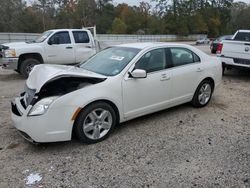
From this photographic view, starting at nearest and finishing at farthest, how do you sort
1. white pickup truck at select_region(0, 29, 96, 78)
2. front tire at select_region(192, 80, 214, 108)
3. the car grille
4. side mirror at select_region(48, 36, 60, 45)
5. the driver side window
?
1. the driver side window
2. front tire at select_region(192, 80, 214, 108)
3. the car grille
4. white pickup truck at select_region(0, 29, 96, 78)
5. side mirror at select_region(48, 36, 60, 45)

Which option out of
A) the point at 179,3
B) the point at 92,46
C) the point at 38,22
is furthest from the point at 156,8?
the point at 92,46

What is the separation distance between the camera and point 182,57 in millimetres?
5082

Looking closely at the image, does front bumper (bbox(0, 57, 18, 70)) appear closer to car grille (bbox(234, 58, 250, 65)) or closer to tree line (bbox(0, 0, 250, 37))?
car grille (bbox(234, 58, 250, 65))

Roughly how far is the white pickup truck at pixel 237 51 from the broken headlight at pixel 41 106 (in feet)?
22.0

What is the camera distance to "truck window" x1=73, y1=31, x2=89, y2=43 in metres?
9.84

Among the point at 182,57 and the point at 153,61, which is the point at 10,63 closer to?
the point at 153,61

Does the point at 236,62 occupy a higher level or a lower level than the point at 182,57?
lower

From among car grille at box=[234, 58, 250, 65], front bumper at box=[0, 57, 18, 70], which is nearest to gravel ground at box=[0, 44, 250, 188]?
car grille at box=[234, 58, 250, 65]

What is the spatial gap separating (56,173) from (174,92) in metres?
2.69

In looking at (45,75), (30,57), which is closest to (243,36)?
(45,75)

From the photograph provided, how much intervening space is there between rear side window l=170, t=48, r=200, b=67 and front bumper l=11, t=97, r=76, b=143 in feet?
7.75

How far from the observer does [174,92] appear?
4.84 meters

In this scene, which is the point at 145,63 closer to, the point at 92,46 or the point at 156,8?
the point at 92,46

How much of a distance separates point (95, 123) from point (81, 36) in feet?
22.3
